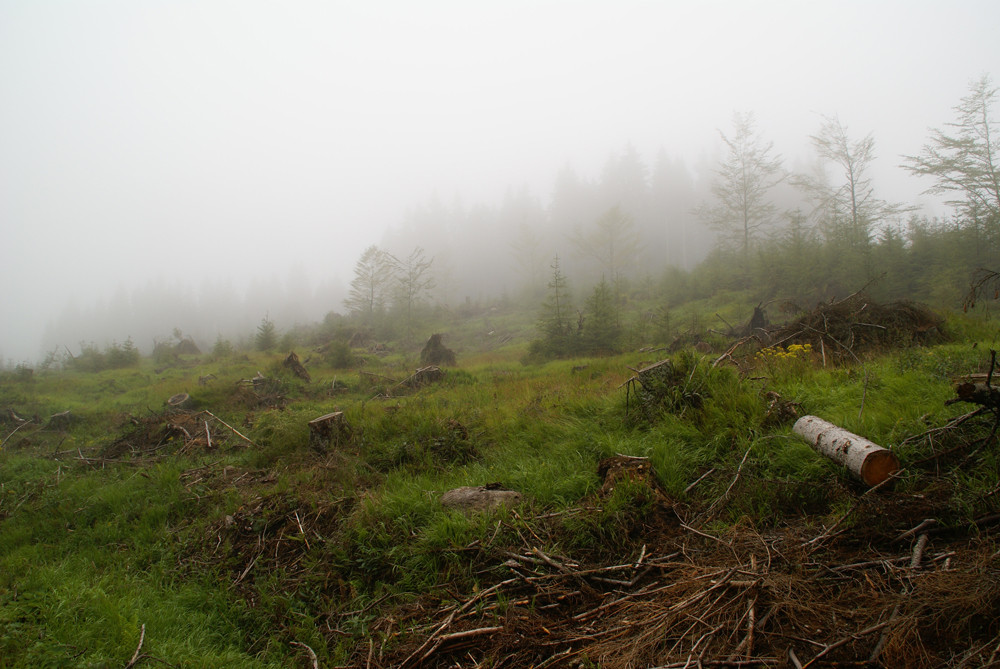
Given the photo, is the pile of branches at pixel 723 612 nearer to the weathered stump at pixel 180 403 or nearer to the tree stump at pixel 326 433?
the tree stump at pixel 326 433

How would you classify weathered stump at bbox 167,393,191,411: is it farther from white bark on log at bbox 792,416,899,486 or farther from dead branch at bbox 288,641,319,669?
white bark on log at bbox 792,416,899,486

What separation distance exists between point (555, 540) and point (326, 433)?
4.20 meters

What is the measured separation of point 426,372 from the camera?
1162cm

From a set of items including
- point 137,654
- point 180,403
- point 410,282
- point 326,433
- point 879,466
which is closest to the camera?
point 137,654

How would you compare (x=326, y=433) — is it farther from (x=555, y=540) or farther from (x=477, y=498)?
(x=555, y=540)

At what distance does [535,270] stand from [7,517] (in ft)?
140

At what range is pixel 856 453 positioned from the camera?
308 cm

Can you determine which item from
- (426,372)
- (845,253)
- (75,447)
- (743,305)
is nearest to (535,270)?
(743,305)

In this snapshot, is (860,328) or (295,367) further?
(295,367)

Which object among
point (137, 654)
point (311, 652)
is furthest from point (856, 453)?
point (137, 654)

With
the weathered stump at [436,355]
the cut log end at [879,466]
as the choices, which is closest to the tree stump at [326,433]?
the cut log end at [879,466]

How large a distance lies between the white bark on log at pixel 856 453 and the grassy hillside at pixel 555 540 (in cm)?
11

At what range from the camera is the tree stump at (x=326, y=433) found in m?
6.00

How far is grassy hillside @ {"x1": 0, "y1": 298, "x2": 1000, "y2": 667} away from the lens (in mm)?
2131
